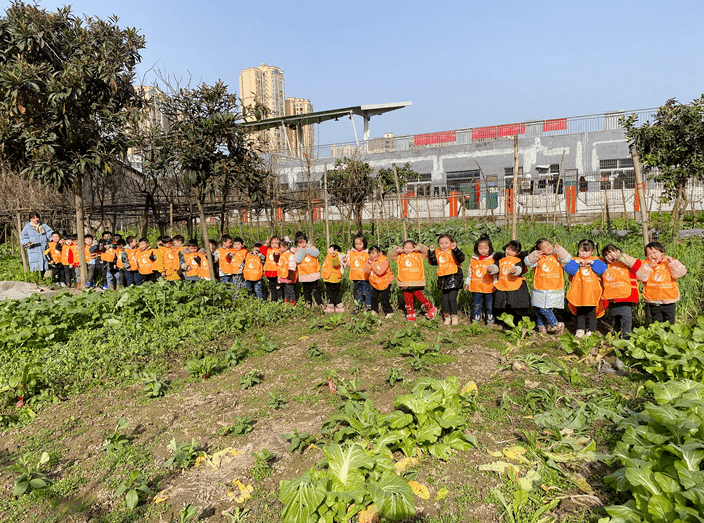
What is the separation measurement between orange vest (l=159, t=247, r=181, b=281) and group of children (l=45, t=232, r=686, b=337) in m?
0.02

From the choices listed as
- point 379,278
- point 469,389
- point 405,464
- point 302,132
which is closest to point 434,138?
point 302,132

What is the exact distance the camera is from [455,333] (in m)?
6.37

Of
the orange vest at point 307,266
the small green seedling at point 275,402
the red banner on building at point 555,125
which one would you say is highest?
the red banner on building at point 555,125

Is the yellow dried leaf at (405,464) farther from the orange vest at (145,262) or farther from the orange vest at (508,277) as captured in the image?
the orange vest at (145,262)

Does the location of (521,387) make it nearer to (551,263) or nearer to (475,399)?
(475,399)

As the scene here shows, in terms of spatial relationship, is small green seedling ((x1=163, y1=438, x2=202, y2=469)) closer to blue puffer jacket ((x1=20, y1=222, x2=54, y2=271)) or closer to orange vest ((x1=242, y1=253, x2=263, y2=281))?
orange vest ((x1=242, y1=253, x2=263, y2=281))

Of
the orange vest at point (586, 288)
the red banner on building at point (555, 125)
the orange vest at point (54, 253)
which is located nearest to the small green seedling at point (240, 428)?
the orange vest at point (586, 288)

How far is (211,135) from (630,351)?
7.26 meters

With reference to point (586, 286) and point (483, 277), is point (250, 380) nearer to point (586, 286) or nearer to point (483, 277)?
point (483, 277)

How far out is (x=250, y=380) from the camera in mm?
4801

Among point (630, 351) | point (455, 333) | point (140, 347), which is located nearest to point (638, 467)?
point (630, 351)

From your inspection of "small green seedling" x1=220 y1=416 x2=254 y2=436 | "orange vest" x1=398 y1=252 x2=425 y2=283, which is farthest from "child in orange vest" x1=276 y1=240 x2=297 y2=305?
"small green seedling" x1=220 y1=416 x2=254 y2=436

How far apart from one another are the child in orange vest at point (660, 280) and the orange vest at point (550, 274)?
93 centimetres

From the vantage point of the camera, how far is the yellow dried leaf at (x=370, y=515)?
2.73 m
